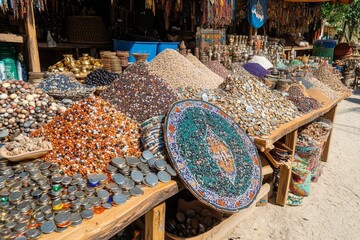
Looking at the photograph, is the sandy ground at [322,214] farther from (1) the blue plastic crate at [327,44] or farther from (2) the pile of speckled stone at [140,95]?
(1) the blue plastic crate at [327,44]

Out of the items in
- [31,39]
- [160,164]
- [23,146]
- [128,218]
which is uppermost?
[31,39]

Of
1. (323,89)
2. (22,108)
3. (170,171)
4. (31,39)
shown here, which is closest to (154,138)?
(170,171)

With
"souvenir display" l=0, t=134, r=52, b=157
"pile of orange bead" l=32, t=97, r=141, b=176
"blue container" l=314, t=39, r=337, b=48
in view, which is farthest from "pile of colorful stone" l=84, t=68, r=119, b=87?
"blue container" l=314, t=39, r=337, b=48

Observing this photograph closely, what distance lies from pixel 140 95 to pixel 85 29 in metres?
2.22

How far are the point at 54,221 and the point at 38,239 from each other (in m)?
0.09

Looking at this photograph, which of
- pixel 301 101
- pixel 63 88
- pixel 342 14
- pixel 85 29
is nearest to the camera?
pixel 63 88

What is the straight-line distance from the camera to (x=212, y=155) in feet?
5.46

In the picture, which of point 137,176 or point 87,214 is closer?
point 87,214

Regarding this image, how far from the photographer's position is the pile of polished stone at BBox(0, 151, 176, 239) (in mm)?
1076

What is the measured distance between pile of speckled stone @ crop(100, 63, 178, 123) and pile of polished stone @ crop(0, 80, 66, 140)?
0.37 m

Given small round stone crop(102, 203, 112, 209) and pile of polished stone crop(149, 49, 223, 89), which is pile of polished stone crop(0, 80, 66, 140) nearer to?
small round stone crop(102, 203, 112, 209)

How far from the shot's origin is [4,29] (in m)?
3.30

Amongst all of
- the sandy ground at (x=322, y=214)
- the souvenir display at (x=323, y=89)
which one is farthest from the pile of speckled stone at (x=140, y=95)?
the souvenir display at (x=323, y=89)

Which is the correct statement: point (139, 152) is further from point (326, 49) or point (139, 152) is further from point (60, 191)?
point (326, 49)
